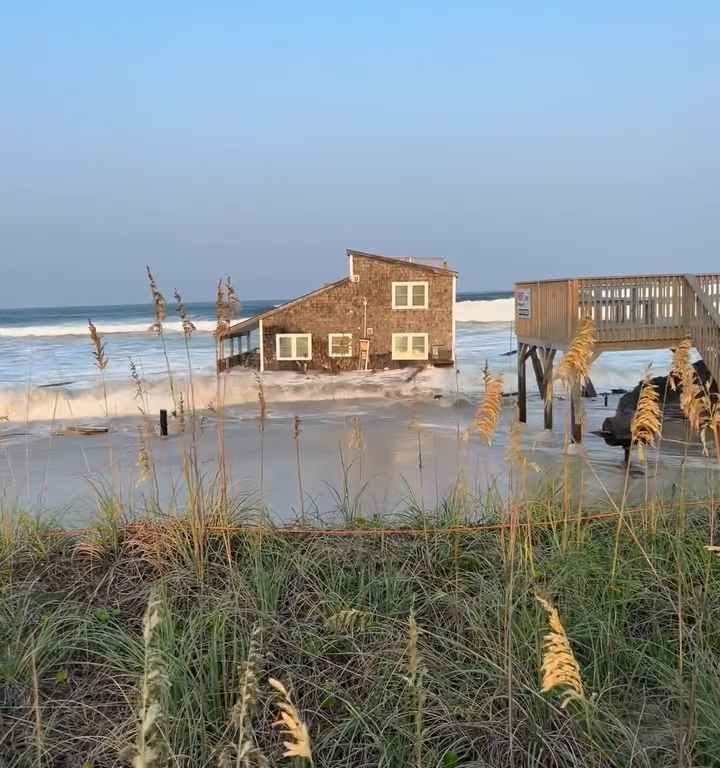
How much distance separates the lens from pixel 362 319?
89.5 ft

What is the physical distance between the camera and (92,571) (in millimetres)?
4672

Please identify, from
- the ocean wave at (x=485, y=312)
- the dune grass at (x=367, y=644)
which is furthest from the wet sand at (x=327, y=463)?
the ocean wave at (x=485, y=312)

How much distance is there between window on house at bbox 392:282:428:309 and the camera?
89.7 feet

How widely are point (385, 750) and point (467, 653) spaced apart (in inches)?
31.7

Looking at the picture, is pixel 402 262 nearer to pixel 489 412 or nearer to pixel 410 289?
pixel 410 289

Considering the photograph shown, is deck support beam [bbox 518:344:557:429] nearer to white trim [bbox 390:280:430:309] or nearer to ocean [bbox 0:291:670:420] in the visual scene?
ocean [bbox 0:291:670:420]

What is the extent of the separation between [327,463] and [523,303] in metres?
5.64

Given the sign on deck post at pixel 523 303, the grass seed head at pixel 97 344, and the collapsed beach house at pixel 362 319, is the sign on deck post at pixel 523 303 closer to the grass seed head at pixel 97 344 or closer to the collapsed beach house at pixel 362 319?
the grass seed head at pixel 97 344

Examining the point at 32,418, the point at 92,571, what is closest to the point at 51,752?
the point at 92,571

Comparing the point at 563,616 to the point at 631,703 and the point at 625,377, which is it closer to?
the point at 631,703

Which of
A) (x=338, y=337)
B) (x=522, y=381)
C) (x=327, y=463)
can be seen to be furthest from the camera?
(x=338, y=337)

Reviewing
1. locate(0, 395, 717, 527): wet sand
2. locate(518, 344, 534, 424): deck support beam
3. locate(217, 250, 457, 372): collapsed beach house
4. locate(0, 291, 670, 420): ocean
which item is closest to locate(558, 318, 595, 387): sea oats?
locate(0, 395, 717, 527): wet sand

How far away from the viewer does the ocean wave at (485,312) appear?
68.2m

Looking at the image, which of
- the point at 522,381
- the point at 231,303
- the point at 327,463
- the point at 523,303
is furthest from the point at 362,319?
the point at 231,303
